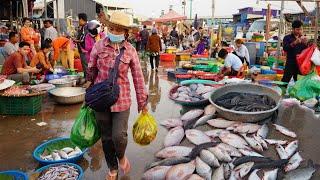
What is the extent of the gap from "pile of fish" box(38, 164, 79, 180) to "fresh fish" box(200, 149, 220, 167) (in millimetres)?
1539

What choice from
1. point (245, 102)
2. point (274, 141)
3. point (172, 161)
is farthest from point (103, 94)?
point (245, 102)

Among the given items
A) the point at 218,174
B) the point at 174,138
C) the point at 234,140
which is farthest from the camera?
the point at 174,138

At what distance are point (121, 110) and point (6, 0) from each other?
16225 mm

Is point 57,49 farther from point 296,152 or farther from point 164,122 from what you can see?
point 296,152

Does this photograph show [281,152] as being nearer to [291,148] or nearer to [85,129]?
[291,148]

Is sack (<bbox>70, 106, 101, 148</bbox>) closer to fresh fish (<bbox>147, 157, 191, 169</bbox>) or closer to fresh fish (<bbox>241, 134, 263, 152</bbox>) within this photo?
fresh fish (<bbox>147, 157, 191, 169</bbox>)

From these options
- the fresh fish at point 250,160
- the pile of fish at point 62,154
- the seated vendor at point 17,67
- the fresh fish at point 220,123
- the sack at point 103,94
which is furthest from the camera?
the seated vendor at point 17,67

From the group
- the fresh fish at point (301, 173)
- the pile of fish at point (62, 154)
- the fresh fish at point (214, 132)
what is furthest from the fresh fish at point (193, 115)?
the fresh fish at point (301, 173)

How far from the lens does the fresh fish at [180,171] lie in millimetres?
3742

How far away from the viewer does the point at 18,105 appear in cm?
654

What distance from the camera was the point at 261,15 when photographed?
104ft

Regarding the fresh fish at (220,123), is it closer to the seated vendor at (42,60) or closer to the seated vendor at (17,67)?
the seated vendor at (17,67)

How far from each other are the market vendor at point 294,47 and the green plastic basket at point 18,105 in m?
5.82

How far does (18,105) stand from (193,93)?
3.57m
